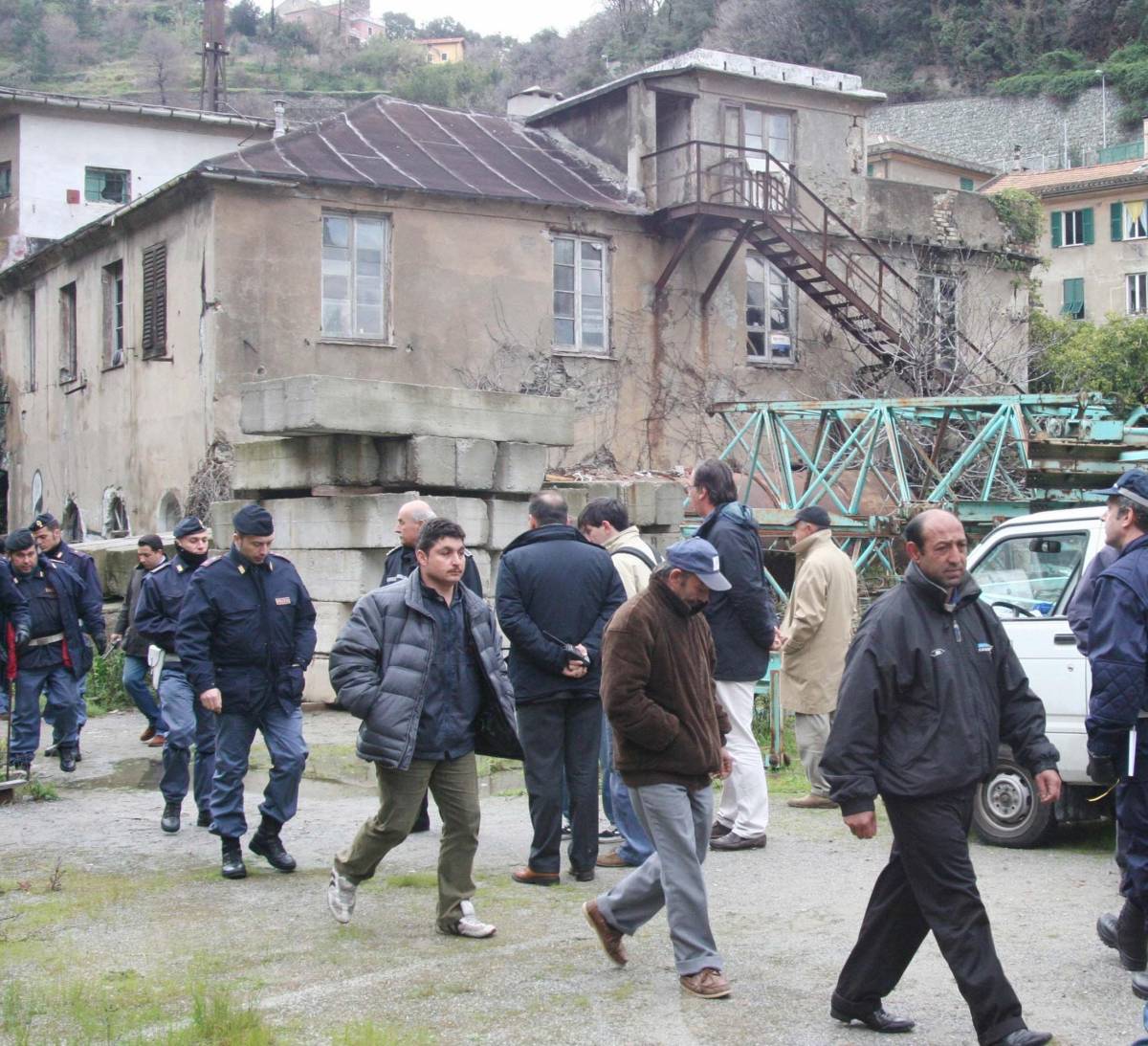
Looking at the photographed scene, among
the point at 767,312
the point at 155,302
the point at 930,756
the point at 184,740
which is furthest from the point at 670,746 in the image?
the point at 767,312

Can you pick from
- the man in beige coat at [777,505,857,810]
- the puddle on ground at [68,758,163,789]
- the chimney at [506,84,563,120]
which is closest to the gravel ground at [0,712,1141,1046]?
the man in beige coat at [777,505,857,810]

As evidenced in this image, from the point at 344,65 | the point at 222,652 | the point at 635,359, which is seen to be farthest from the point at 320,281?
the point at 344,65

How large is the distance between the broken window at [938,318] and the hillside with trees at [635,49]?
1479 inches

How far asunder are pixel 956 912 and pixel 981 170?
51.1m

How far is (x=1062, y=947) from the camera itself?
637 centimetres

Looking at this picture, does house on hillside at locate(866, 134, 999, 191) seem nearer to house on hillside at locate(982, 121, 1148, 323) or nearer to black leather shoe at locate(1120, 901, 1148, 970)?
house on hillside at locate(982, 121, 1148, 323)

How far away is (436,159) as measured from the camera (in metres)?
23.6

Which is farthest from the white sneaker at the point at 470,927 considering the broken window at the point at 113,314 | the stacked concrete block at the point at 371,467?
the broken window at the point at 113,314

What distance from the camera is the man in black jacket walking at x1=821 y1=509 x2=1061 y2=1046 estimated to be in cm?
500

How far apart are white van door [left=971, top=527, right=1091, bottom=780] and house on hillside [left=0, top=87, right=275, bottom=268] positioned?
93.3 feet

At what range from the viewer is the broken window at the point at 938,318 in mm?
26031

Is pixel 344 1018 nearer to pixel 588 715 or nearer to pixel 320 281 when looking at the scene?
pixel 588 715

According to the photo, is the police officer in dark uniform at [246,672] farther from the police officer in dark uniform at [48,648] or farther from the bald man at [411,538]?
the police officer in dark uniform at [48,648]

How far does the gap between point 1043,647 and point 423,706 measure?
11.8 ft
